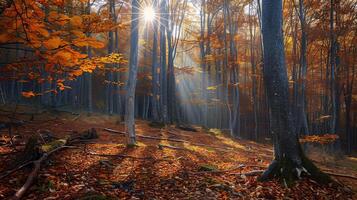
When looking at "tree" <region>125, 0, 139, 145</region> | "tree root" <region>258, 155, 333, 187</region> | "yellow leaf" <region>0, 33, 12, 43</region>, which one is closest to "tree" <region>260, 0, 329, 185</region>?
"tree root" <region>258, 155, 333, 187</region>

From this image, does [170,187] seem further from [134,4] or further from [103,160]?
[134,4]

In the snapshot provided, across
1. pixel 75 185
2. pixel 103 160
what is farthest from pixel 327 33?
pixel 75 185

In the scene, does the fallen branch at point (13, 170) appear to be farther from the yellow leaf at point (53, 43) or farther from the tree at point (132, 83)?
the tree at point (132, 83)

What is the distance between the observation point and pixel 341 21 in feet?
48.7

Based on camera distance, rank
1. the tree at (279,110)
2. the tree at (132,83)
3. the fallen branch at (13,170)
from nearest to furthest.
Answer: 1. the fallen branch at (13,170)
2. the tree at (279,110)
3. the tree at (132,83)

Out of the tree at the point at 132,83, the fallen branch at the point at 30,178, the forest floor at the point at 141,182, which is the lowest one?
the forest floor at the point at 141,182

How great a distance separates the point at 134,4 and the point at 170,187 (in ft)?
22.4

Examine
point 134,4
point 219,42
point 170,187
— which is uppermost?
point 219,42

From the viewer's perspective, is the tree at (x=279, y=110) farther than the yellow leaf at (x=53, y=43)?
Yes

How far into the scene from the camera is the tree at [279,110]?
4.88m

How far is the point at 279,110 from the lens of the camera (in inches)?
199

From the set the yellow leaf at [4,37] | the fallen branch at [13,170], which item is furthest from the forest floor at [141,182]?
the yellow leaf at [4,37]

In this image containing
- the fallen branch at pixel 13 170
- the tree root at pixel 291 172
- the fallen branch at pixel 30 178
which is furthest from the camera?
the tree root at pixel 291 172

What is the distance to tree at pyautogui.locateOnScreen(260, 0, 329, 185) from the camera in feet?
16.0
